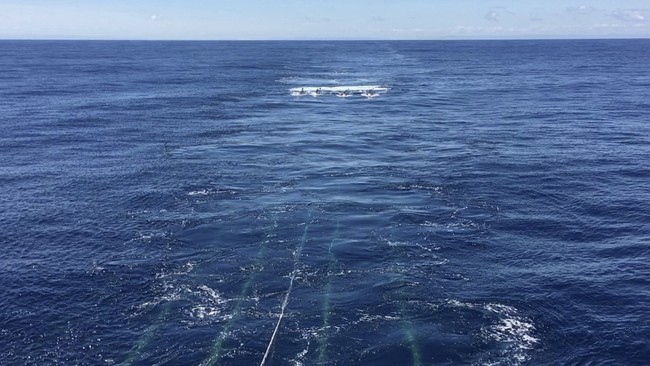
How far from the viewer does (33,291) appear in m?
58.6

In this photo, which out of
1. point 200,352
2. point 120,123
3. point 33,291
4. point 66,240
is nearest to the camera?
point 200,352

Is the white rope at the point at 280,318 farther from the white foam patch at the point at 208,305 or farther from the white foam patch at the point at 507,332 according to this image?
the white foam patch at the point at 507,332

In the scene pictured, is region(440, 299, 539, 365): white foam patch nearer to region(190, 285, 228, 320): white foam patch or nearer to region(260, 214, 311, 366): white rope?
region(260, 214, 311, 366): white rope

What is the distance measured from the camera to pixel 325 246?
69.4m

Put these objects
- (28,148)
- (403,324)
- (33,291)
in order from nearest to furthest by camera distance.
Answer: (403,324) < (33,291) < (28,148)

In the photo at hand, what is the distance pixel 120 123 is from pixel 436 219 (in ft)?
304

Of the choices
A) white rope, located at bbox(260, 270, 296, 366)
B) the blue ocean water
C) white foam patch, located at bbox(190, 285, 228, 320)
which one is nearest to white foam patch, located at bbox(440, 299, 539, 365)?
the blue ocean water

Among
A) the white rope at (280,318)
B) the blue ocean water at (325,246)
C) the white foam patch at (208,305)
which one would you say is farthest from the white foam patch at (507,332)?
the white foam patch at (208,305)

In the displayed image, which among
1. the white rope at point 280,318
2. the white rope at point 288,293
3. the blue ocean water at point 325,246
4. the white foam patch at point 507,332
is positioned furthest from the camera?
the blue ocean water at point 325,246

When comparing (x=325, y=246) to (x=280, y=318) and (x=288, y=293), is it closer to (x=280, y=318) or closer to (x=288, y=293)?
(x=288, y=293)

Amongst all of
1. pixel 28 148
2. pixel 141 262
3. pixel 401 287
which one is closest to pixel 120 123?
pixel 28 148

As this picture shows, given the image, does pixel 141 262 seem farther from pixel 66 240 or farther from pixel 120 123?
pixel 120 123

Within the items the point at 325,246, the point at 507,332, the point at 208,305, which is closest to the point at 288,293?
the point at 208,305

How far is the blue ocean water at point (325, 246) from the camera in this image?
A: 50375mm
